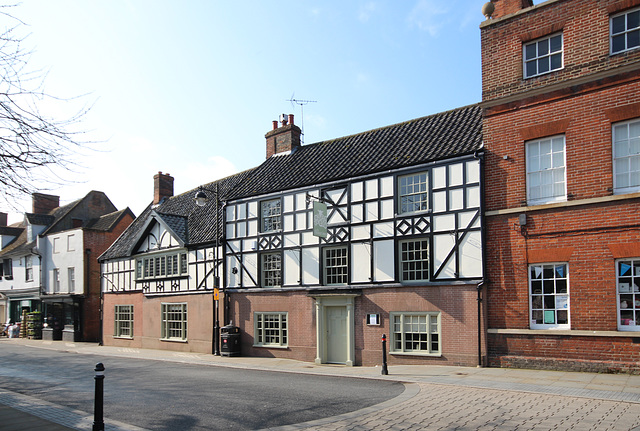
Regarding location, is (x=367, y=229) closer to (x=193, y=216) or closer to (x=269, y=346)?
(x=269, y=346)

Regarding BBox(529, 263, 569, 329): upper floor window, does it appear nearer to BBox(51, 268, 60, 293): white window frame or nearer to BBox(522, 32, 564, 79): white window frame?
BBox(522, 32, 564, 79): white window frame

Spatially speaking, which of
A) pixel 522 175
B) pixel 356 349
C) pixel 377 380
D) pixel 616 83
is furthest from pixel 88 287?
pixel 616 83

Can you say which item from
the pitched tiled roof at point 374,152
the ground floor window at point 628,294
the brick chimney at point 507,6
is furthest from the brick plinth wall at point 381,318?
the brick chimney at point 507,6

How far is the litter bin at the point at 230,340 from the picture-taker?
73.8ft

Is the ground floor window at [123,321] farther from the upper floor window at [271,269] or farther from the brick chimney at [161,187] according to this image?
the upper floor window at [271,269]

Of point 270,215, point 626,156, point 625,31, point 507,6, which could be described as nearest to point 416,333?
point 626,156

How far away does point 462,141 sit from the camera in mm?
17500

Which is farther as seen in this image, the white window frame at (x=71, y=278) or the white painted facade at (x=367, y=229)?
the white window frame at (x=71, y=278)

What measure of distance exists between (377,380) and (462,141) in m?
8.31

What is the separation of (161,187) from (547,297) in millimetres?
26326

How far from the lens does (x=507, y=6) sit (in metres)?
16.7

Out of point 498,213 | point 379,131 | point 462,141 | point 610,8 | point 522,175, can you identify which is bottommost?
point 498,213

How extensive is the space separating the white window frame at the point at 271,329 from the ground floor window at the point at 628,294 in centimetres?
1203

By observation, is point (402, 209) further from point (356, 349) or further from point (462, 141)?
point (356, 349)
